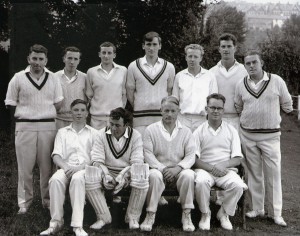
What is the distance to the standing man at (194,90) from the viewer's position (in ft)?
18.2

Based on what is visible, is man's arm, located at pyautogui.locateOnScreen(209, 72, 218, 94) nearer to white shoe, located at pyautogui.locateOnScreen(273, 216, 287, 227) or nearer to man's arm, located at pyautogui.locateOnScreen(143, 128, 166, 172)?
man's arm, located at pyautogui.locateOnScreen(143, 128, 166, 172)

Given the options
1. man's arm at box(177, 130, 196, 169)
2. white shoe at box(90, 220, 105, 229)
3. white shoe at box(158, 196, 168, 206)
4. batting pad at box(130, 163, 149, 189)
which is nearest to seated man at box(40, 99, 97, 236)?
white shoe at box(90, 220, 105, 229)

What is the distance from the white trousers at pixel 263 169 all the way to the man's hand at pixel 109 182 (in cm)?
→ 174

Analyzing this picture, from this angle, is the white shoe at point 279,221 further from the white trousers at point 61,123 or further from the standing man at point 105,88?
the white trousers at point 61,123

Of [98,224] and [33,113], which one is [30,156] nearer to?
[33,113]

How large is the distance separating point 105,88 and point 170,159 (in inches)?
47.8

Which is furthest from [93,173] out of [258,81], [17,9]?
[17,9]

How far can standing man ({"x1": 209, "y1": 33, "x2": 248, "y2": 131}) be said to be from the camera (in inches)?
224

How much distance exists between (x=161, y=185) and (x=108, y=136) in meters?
0.79

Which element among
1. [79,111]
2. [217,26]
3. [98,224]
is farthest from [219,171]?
[217,26]

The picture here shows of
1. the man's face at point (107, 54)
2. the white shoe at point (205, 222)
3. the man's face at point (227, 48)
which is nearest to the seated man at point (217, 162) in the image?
the white shoe at point (205, 222)

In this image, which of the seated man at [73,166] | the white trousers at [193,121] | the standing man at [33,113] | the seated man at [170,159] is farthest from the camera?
the white trousers at [193,121]

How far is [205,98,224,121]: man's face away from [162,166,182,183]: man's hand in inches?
27.7

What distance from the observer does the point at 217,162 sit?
5223mm
